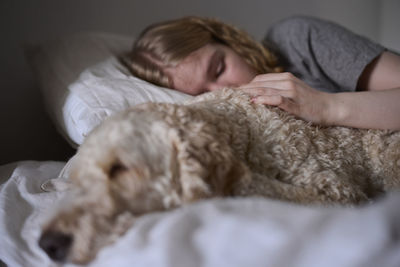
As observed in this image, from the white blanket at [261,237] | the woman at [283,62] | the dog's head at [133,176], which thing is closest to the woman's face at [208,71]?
the woman at [283,62]

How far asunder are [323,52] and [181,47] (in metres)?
0.69

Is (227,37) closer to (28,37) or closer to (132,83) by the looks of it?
(132,83)

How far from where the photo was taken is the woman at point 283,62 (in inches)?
51.7

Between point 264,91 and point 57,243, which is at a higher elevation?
point 264,91

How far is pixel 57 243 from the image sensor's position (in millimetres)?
716

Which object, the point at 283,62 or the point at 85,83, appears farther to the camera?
the point at 283,62

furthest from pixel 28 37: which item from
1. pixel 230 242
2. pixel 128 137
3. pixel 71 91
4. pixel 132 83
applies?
pixel 230 242

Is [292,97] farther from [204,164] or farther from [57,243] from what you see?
[57,243]

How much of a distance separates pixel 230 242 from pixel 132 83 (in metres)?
1.07

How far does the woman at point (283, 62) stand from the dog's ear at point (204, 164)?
0.51 meters

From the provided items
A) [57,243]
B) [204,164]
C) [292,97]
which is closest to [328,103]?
[292,97]

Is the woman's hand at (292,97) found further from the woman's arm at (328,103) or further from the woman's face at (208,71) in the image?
the woman's face at (208,71)

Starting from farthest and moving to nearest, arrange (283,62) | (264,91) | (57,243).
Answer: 1. (283,62)
2. (264,91)
3. (57,243)

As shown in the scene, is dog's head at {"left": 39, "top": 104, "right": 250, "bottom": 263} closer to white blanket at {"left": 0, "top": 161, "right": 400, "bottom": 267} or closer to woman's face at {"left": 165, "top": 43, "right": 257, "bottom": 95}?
white blanket at {"left": 0, "top": 161, "right": 400, "bottom": 267}
